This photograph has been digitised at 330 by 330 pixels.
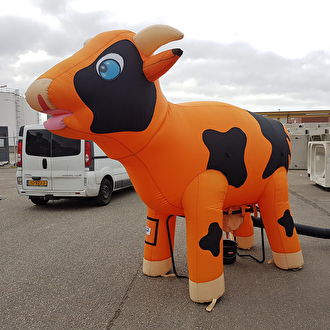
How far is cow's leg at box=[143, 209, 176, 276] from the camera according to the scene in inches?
126

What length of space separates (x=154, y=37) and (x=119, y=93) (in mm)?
465

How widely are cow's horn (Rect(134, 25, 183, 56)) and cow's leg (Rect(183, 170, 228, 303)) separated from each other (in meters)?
Answer: 1.08

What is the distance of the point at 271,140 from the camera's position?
320 centimetres

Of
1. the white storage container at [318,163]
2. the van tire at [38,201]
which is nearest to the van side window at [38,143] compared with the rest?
the van tire at [38,201]

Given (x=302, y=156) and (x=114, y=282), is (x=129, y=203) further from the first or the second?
(x=302, y=156)

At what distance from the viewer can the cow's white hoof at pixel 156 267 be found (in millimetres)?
3283

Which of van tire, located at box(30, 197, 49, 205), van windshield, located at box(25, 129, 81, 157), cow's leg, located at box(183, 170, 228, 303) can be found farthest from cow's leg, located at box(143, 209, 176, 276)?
van tire, located at box(30, 197, 49, 205)

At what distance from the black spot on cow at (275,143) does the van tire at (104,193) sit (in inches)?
188

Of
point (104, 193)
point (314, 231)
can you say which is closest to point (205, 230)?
point (314, 231)

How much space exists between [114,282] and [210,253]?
3.93 feet

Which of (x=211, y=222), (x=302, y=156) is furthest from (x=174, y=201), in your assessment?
(x=302, y=156)

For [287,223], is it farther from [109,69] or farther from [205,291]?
[109,69]

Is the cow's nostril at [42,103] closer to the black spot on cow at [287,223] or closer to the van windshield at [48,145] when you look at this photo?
the black spot on cow at [287,223]

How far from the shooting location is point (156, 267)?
3281mm
